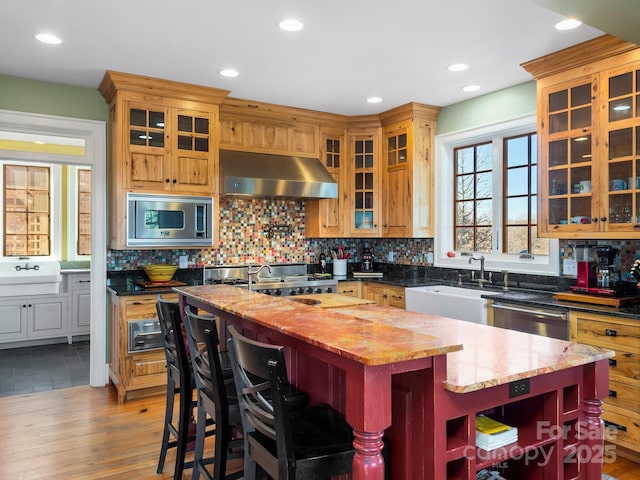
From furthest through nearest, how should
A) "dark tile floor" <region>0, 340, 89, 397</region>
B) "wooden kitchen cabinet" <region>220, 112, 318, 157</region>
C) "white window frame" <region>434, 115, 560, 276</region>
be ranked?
"wooden kitchen cabinet" <region>220, 112, 318, 157</region>, "dark tile floor" <region>0, 340, 89, 397</region>, "white window frame" <region>434, 115, 560, 276</region>

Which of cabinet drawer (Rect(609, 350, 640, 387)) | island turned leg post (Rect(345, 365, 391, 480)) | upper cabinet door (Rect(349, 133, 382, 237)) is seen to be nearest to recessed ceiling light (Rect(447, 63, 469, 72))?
upper cabinet door (Rect(349, 133, 382, 237))

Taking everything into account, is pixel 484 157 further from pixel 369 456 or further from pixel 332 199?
pixel 369 456

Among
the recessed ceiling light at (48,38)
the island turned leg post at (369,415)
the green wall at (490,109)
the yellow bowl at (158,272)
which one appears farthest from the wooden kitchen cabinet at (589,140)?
the recessed ceiling light at (48,38)

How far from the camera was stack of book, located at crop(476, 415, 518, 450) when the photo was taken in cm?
160

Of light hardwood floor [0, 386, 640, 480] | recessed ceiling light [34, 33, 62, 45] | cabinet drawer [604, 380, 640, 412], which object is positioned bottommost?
light hardwood floor [0, 386, 640, 480]

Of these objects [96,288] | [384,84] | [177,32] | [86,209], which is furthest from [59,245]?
[384,84]

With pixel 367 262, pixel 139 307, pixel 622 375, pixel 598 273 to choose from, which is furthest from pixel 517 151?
pixel 139 307

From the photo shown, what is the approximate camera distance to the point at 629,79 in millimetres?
3125

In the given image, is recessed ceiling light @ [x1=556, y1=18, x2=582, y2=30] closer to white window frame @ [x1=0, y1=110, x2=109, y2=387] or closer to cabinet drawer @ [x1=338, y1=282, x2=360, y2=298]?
cabinet drawer @ [x1=338, y1=282, x2=360, y2=298]

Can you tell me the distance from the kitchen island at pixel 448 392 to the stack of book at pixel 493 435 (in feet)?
0.09

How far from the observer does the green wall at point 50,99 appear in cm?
399

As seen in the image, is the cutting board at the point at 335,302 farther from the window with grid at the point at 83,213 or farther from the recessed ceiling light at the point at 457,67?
the window with grid at the point at 83,213

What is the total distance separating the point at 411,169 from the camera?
4961mm

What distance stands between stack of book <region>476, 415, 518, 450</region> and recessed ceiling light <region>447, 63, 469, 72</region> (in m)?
2.90
